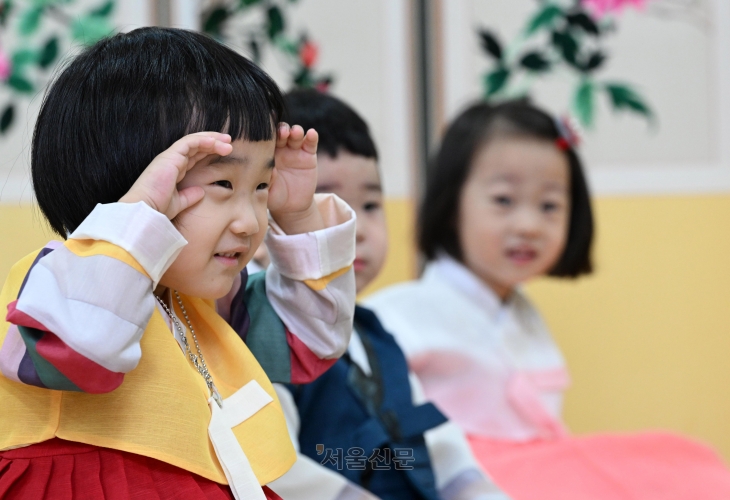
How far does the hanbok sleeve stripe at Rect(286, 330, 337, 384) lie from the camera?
→ 2.49 ft

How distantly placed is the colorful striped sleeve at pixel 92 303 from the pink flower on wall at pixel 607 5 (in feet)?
4.92

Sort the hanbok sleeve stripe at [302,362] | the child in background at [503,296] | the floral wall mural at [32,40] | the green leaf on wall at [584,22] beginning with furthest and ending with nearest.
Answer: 1. the green leaf on wall at [584,22]
2. the floral wall mural at [32,40]
3. the child in background at [503,296]
4. the hanbok sleeve stripe at [302,362]

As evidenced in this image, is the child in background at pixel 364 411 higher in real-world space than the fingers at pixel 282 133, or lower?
lower

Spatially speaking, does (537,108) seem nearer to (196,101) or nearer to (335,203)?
(335,203)

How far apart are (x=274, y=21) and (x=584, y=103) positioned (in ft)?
2.34

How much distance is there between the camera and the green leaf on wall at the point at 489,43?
5.99ft

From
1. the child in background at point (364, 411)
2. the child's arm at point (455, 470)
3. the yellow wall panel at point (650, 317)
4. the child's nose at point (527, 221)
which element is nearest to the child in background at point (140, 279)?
the child in background at point (364, 411)

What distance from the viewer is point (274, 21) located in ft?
5.66

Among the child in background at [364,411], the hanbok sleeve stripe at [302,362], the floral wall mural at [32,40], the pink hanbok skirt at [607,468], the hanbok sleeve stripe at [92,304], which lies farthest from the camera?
the floral wall mural at [32,40]

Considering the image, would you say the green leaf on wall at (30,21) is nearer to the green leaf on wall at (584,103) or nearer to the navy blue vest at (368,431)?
the navy blue vest at (368,431)

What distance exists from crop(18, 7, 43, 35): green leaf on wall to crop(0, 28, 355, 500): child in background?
102 cm

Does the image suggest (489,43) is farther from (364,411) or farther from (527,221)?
(364,411)

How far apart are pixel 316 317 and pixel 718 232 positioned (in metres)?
1.36

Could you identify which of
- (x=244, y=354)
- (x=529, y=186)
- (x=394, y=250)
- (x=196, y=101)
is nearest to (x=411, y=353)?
(x=529, y=186)
